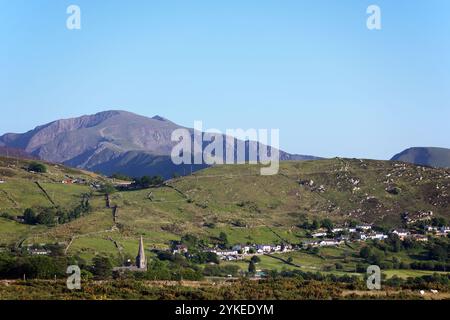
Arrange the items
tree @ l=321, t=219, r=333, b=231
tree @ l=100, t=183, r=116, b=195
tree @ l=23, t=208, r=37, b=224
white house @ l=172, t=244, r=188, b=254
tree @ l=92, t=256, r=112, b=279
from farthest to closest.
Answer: tree @ l=100, t=183, r=116, b=195, tree @ l=321, t=219, r=333, b=231, tree @ l=23, t=208, r=37, b=224, white house @ l=172, t=244, r=188, b=254, tree @ l=92, t=256, r=112, b=279

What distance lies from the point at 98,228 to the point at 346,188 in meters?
63.2

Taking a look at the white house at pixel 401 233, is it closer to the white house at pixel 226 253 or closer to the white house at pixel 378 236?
the white house at pixel 378 236

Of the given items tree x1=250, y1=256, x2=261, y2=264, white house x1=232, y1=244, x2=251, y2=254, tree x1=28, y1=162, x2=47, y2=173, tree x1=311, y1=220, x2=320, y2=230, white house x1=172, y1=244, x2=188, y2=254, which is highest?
tree x1=28, y1=162, x2=47, y2=173

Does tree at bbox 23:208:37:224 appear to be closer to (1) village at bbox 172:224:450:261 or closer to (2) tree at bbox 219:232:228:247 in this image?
(1) village at bbox 172:224:450:261

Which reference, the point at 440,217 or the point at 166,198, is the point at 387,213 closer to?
the point at 440,217

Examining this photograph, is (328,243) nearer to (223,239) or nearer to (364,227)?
(223,239)

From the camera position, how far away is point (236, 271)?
90.7 metres

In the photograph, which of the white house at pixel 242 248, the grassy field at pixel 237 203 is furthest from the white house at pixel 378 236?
the white house at pixel 242 248

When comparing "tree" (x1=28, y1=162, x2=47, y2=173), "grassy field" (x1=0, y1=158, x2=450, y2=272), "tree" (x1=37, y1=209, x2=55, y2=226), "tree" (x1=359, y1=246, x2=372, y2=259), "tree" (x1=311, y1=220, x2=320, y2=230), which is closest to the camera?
"tree" (x1=359, y1=246, x2=372, y2=259)

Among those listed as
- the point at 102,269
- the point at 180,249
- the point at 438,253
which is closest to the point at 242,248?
the point at 180,249

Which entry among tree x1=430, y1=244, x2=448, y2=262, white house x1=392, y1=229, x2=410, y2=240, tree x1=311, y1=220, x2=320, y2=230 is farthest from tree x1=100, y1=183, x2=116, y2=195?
tree x1=430, y1=244, x2=448, y2=262

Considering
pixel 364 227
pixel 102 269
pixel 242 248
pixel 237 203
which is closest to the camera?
pixel 102 269
